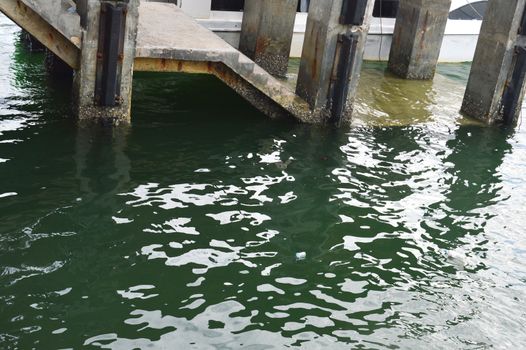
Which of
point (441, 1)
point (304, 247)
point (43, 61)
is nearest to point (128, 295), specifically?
point (304, 247)

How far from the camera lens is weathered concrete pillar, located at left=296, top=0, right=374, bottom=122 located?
39.5 feet

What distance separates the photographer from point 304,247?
28.5ft

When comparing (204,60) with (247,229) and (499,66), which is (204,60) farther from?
(499,66)

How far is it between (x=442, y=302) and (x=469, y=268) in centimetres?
105

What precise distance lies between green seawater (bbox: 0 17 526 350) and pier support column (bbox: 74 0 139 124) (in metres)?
0.42

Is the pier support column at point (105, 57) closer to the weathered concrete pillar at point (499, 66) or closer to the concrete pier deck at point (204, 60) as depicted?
the concrete pier deck at point (204, 60)

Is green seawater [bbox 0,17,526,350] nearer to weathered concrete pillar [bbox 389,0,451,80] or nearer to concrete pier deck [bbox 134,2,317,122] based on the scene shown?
concrete pier deck [bbox 134,2,317,122]

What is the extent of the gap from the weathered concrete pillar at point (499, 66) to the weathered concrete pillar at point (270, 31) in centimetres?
402

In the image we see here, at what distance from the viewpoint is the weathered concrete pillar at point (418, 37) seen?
1650cm

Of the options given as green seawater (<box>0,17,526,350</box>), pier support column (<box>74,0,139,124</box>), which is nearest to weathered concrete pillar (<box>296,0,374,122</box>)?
green seawater (<box>0,17,526,350</box>)

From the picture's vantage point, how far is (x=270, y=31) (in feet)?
51.2

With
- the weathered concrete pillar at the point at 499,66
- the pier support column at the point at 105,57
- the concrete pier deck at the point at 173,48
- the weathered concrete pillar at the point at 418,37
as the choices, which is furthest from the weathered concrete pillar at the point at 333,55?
the weathered concrete pillar at the point at 418,37

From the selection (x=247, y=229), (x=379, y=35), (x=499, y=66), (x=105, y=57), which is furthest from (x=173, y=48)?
(x=379, y=35)

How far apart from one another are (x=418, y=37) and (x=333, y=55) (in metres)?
5.14
